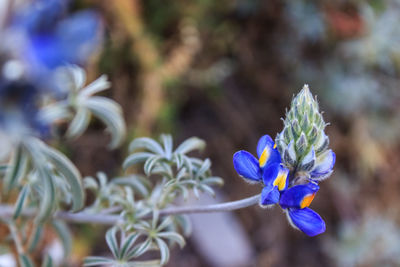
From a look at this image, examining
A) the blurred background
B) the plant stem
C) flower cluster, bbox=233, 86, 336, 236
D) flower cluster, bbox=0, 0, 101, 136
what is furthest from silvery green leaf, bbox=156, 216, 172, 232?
the blurred background

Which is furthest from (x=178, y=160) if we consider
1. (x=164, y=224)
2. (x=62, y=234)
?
(x=62, y=234)

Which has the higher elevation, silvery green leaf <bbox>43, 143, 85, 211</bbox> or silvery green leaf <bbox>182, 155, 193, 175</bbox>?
silvery green leaf <bbox>182, 155, 193, 175</bbox>

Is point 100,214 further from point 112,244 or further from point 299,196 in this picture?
point 299,196

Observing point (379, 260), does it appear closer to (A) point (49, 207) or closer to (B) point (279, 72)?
(B) point (279, 72)

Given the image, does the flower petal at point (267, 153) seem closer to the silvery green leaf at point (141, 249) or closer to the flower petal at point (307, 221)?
the flower petal at point (307, 221)

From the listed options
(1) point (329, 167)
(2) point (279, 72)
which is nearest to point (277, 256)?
(2) point (279, 72)

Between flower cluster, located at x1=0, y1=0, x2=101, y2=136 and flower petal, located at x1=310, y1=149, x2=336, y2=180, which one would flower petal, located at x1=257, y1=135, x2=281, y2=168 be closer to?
flower petal, located at x1=310, y1=149, x2=336, y2=180
